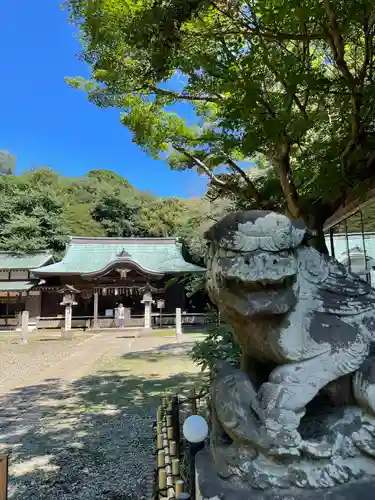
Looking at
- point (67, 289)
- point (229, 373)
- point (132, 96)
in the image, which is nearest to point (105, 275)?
point (67, 289)

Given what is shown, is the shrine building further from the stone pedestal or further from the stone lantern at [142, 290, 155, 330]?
the stone pedestal

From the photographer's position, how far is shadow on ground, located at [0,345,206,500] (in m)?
3.46

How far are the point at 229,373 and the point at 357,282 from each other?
0.73 metres

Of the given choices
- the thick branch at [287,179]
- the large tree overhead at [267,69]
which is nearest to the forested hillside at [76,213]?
the large tree overhead at [267,69]

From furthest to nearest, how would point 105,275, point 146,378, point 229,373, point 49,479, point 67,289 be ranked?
point 105,275 → point 67,289 → point 146,378 → point 49,479 → point 229,373

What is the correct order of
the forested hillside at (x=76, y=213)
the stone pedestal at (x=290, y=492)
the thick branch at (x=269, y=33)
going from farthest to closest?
1. the forested hillside at (x=76, y=213)
2. the thick branch at (x=269, y=33)
3. the stone pedestal at (x=290, y=492)

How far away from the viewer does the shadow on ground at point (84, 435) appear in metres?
3.46

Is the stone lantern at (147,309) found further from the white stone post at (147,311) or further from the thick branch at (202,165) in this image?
the thick branch at (202,165)

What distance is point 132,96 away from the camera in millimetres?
7160

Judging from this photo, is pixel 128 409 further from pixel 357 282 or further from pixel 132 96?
pixel 132 96

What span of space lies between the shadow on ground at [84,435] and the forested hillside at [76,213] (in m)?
10.4

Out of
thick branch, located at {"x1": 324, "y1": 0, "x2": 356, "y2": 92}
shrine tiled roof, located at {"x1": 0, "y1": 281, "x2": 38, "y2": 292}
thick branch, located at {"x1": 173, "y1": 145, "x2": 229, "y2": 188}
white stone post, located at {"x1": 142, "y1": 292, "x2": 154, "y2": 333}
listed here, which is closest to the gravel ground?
white stone post, located at {"x1": 142, "y1": 292, "x2": 154, "y2": 333}

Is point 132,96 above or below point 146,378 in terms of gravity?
above

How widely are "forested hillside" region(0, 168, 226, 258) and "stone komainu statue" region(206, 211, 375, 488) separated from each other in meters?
15.1
